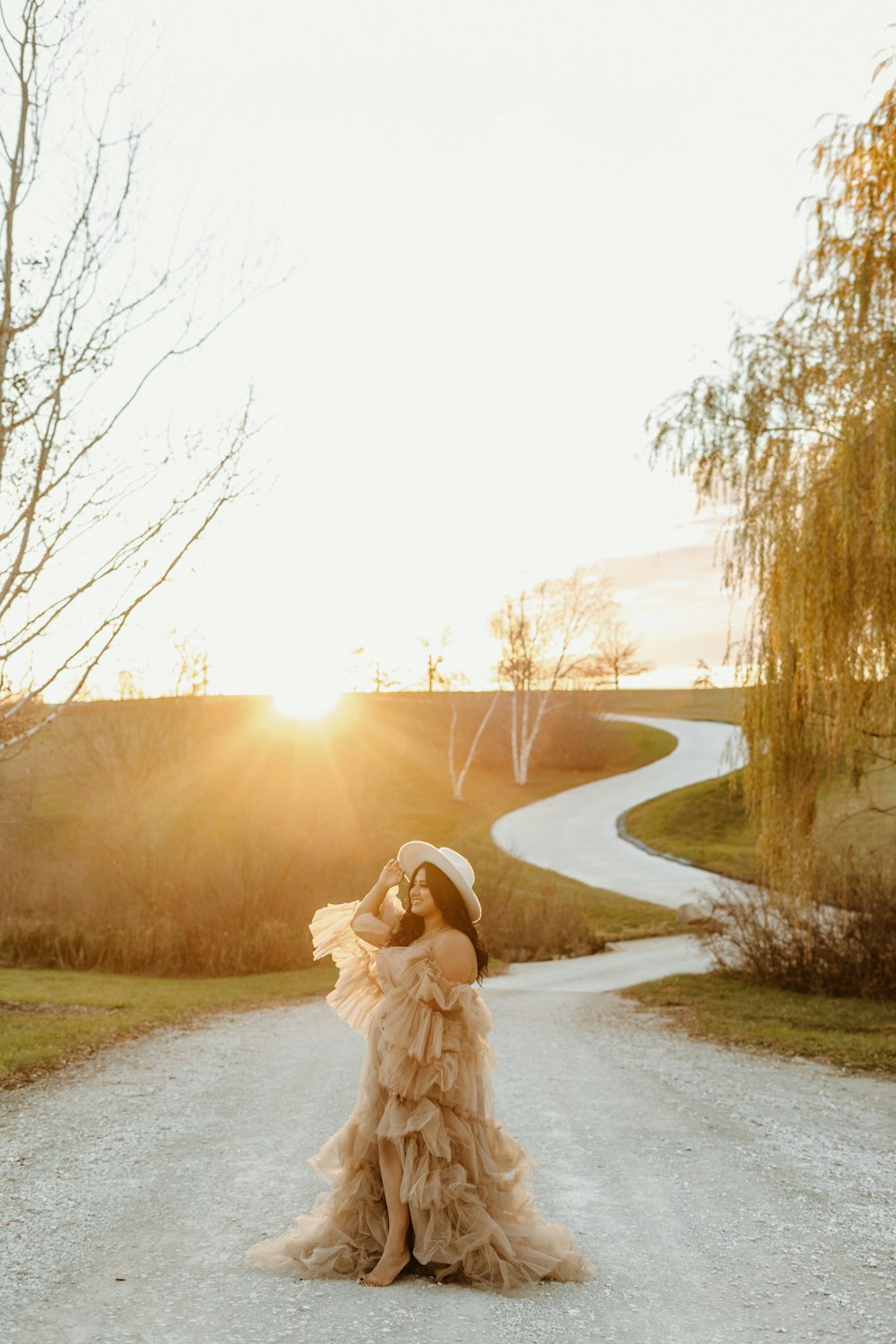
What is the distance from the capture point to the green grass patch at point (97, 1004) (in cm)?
1148

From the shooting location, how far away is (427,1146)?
16.0ft

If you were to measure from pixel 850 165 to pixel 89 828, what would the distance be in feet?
76.1

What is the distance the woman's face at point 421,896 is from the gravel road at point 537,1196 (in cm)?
149

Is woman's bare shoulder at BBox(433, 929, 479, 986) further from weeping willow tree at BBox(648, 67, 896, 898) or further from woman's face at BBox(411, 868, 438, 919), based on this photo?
weeping willow tree at BBox(648, 67, 896, 898)

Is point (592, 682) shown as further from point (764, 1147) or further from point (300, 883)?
point (764, 1147)

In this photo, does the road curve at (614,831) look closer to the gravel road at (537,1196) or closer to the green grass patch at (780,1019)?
the green grass patch at (780,1019)

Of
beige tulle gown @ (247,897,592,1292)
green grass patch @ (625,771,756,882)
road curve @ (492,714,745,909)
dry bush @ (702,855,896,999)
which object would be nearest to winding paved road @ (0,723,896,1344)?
beige tulle gown @ (247,897,592,1292)

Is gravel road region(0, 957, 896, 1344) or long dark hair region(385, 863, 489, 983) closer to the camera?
gravel road region(0, 957, 896, 1344)

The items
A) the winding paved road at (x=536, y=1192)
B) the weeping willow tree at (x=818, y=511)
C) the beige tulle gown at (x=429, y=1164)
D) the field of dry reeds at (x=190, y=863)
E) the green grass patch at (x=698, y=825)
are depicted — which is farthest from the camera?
the green grass patch at (x=698, y=825)

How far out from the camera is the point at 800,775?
12.7 meters

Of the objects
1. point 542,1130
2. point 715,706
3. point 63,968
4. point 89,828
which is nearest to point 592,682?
point 715,706

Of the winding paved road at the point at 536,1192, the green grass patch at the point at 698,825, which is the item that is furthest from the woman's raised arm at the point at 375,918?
the green grass patch at the point at 698,825

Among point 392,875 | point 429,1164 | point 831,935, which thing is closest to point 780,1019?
point 831,935

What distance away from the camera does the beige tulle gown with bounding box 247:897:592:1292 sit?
Answer: 15.7ft
